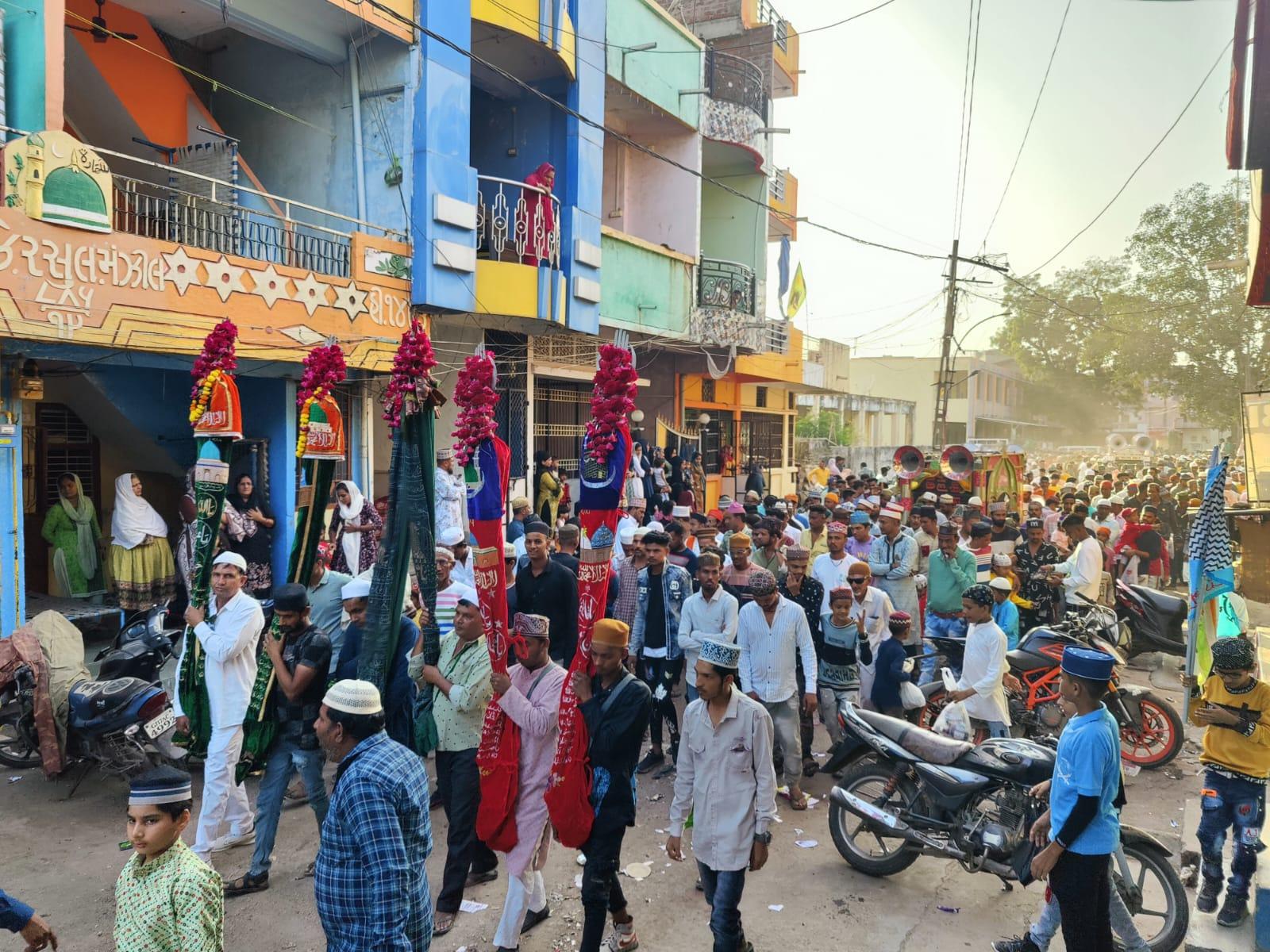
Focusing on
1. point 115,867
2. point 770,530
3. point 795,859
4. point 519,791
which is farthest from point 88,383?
point 795,859

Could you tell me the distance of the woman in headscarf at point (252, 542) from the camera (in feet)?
32.5

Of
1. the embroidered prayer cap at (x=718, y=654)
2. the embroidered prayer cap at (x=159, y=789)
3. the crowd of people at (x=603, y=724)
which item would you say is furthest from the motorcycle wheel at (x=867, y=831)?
the embroidered prayer cap at (x=159, y=789)

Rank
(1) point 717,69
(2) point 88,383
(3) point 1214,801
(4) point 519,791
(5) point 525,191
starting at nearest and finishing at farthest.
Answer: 1. (4) point 519,791
2. (3) point 1214,801
3. (2) point 88,383
4. (5) point 525,191
5. (1) point 717,69

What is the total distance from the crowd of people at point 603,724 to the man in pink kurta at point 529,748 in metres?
0.01

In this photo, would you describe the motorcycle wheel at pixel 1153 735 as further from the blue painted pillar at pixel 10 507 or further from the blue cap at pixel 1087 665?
the blue painted pillar at pixel 10 507

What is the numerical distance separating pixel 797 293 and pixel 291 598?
1937cm

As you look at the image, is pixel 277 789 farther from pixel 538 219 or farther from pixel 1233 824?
pixel 538 219

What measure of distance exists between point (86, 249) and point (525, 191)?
663cm

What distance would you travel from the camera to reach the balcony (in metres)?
21.9

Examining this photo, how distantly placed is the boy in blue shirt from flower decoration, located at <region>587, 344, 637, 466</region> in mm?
2432

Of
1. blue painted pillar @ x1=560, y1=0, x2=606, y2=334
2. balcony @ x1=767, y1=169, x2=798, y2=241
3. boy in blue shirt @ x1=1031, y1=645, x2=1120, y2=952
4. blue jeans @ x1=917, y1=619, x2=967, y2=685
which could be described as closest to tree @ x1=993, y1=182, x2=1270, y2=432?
balcony @ x1=767, y1=169, x2=798, y2=241

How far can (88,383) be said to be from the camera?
1053 cm

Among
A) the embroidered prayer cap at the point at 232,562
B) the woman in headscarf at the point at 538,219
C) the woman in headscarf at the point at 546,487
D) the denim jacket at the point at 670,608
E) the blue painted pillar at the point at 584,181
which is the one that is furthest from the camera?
the woman in headscarf at the point at 546,487

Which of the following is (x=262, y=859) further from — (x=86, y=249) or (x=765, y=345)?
(x=765, y=345)
